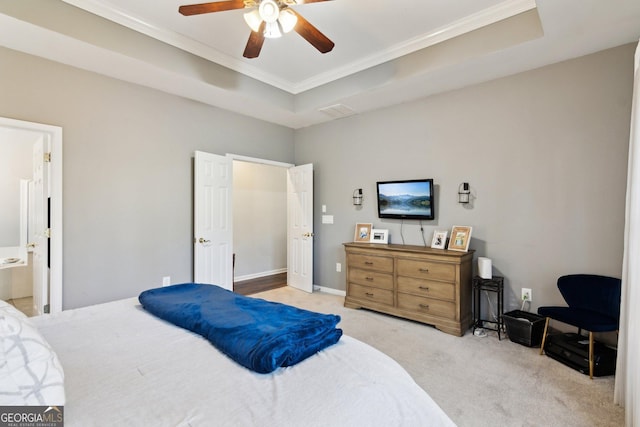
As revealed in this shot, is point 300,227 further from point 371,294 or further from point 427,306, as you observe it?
point 427,306

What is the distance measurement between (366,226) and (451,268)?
1.42 metres

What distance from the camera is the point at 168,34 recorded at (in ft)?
10.0

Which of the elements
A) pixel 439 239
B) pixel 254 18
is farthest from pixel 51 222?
pixel 439 239

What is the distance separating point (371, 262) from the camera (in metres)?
3.87

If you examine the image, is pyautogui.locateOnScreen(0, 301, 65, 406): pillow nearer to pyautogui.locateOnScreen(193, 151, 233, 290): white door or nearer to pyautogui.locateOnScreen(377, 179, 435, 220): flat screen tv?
pyautogui.locateOnScreen(193, 151, 233, 290): white door

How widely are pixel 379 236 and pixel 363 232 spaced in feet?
0.84

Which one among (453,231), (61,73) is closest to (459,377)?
(453,231)

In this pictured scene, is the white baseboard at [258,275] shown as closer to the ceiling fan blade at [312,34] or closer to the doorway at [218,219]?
the doorway at [218,219]

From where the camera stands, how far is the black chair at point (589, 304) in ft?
7.81

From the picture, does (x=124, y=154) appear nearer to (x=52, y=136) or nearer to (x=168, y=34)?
(x=52, y=136)

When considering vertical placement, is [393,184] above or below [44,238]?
above

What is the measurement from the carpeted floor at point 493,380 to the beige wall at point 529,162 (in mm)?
785

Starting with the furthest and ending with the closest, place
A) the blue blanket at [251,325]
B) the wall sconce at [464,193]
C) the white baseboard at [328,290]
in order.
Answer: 1. the white baseboard at [328,290]
2. the wall sconce at [464,193]
3. the blue blanket at [251,325]

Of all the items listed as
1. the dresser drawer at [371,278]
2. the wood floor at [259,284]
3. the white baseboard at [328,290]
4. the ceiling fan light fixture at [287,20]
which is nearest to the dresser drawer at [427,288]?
the dresser drawer at [371,278]
